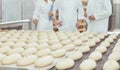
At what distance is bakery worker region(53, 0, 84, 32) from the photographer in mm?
3461

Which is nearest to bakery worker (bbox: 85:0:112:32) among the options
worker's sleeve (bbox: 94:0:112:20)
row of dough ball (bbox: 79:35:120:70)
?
worker's sleeve (bbox: 94:0:112:20)

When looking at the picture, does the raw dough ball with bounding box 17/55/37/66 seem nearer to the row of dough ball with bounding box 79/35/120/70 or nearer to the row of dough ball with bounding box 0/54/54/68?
the row of dough ball with bounding box 0/54/54/68

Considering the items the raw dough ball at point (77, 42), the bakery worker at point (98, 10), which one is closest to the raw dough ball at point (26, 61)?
the raw dough ball at point (77, 42)

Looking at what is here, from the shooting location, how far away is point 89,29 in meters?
3.56

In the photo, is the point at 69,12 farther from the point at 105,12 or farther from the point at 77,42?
the point at 77,42

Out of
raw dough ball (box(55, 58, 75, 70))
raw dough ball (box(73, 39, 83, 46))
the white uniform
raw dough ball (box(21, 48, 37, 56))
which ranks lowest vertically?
raw dough ball (box(55, 58, 75, 70))

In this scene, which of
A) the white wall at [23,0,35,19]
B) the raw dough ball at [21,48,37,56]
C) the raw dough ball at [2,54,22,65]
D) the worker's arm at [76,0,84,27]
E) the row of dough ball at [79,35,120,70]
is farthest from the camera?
the white wall at [23,0,35,19]

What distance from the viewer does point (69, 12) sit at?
3.49 meters

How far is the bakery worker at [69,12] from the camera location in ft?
11.4

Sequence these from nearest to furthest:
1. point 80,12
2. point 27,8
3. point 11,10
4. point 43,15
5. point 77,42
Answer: point 77,42 < point 80,12 < point 43,15 < point 11,10 < point 27,8

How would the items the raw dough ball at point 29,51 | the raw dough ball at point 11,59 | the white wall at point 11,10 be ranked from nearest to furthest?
the raw dough ball at point 11,59
the raw dough ball at point 29,51
the white wall at point 11,10

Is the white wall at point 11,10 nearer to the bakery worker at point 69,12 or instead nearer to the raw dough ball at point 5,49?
the bakery worker at point 69,12

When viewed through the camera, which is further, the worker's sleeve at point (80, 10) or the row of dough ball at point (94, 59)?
the worker's sleeve at point (80, 10)

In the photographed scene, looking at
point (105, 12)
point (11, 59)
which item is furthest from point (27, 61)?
point (105, 12)
